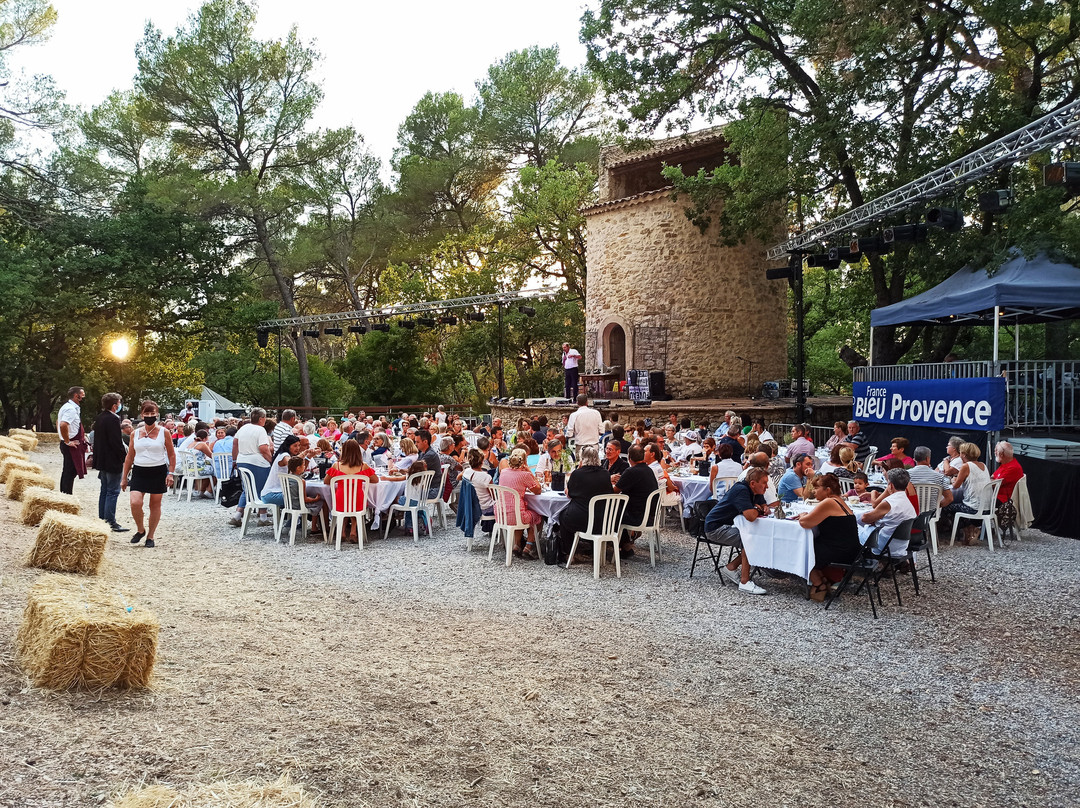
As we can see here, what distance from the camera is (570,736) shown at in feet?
11.5

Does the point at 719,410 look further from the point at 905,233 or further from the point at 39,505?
the point at 39,505

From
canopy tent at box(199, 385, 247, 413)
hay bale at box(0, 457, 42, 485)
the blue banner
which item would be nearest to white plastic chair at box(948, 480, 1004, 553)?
the blue banner

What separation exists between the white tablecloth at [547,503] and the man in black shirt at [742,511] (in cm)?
142

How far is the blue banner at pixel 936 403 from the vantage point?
9.84 metres

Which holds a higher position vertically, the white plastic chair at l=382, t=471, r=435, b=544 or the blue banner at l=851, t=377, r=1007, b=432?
the blue banner at l=851, t=377, r=1007, b=432

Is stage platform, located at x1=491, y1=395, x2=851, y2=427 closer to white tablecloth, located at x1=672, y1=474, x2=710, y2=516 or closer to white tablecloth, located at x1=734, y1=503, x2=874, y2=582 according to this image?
white tablecloth, located at x1=672, y1=474, x2=710, y2=516

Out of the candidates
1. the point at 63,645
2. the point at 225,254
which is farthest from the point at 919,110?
the point at 225,254

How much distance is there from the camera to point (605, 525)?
265 inches

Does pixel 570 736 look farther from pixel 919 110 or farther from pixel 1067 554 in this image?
pixel 919 110

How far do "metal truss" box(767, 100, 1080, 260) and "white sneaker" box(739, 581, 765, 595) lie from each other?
6.53m

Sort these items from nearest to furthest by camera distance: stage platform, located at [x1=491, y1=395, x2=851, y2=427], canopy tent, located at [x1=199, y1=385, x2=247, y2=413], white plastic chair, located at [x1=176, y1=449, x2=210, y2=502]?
white plastic chair, located at [x1=176, y1=449, x2=210, y2=502] < stage platform, located at [x1=491, y1=395, x2=851, y2=427] < canopy tent, located at [x1=199, y1=385, x2=247, y2=413]

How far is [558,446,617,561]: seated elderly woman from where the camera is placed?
22.1ft

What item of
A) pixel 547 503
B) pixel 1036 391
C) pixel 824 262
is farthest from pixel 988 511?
pixel 824 262

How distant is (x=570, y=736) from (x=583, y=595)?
2592mm
